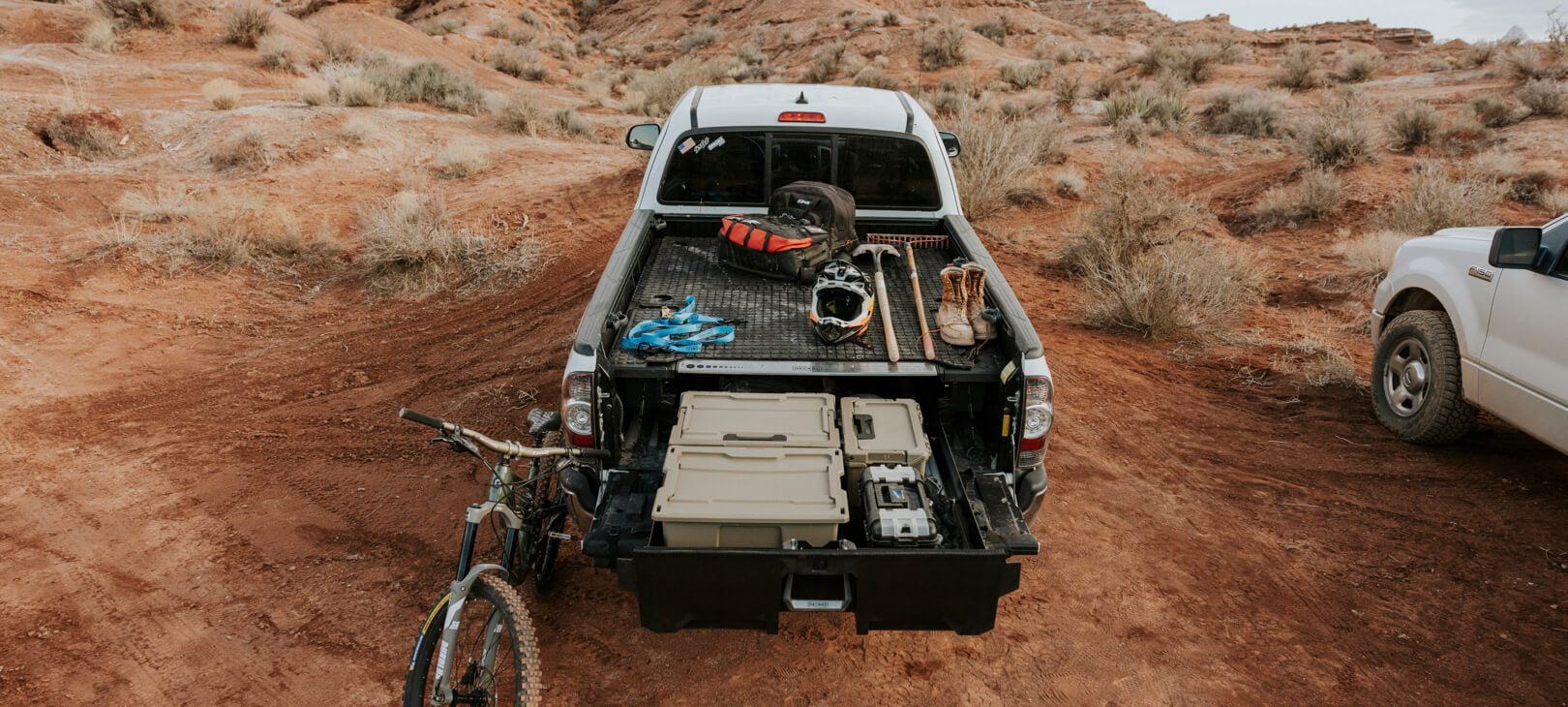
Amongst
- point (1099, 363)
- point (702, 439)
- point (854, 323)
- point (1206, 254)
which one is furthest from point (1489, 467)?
point (702, 439)

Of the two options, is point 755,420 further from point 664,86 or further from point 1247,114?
point 664,86

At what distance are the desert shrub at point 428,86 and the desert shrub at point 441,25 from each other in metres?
14.9

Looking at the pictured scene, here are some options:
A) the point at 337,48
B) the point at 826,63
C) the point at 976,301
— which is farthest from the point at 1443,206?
the point at 337,48

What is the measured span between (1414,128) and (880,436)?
14.1 m

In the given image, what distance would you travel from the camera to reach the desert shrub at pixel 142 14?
61.7ft

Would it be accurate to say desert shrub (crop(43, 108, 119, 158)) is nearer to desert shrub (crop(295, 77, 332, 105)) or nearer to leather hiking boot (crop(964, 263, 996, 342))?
desert shrub (crop(295, 77, 332, 105))

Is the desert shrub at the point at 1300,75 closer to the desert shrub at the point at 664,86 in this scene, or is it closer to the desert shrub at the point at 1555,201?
the desert shrub at the point at 1555,201

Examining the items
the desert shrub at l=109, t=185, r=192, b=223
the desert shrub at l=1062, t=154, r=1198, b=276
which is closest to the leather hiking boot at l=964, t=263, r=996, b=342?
the desert shrub at l=1062, t=154, r=1198, b=276

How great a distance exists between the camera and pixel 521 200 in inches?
418

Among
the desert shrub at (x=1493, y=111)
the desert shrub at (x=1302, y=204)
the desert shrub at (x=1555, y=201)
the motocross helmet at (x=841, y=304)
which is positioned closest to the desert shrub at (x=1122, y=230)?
the desert shrub at (x=1302, y=204)

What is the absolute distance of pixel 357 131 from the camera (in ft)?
41.4

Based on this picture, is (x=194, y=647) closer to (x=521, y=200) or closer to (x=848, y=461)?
(x=848, y=461)

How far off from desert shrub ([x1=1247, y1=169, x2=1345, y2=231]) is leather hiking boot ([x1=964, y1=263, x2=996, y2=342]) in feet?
28.3

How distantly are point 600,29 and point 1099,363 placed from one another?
3810 cm
